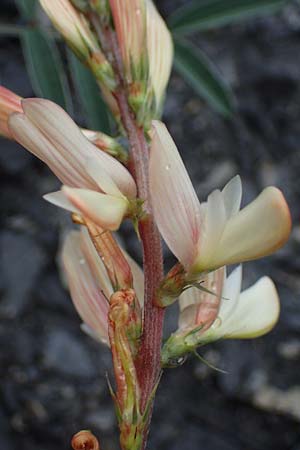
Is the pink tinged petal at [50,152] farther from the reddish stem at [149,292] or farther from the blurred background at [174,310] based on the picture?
the blurred background at [174,310]

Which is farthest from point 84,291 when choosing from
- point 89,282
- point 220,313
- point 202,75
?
point 202,75

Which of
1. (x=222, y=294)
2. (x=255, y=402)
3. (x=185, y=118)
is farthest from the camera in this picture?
(x=185, y=118)

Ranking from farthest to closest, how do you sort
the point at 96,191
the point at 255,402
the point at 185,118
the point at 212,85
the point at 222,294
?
the point at 185,118
the point at 255,402
the point at 212,85
the point at 222,294
the point at 96,191

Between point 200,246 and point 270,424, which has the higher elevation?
point 200,246

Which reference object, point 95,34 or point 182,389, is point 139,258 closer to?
point 182,389

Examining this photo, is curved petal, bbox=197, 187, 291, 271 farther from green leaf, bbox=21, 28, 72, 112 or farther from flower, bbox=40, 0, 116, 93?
green leaf, bbox=21, 28, 72, 112

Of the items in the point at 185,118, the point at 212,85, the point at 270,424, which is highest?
the point at 212,85

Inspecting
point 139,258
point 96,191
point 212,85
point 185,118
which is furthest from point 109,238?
point 185,118
